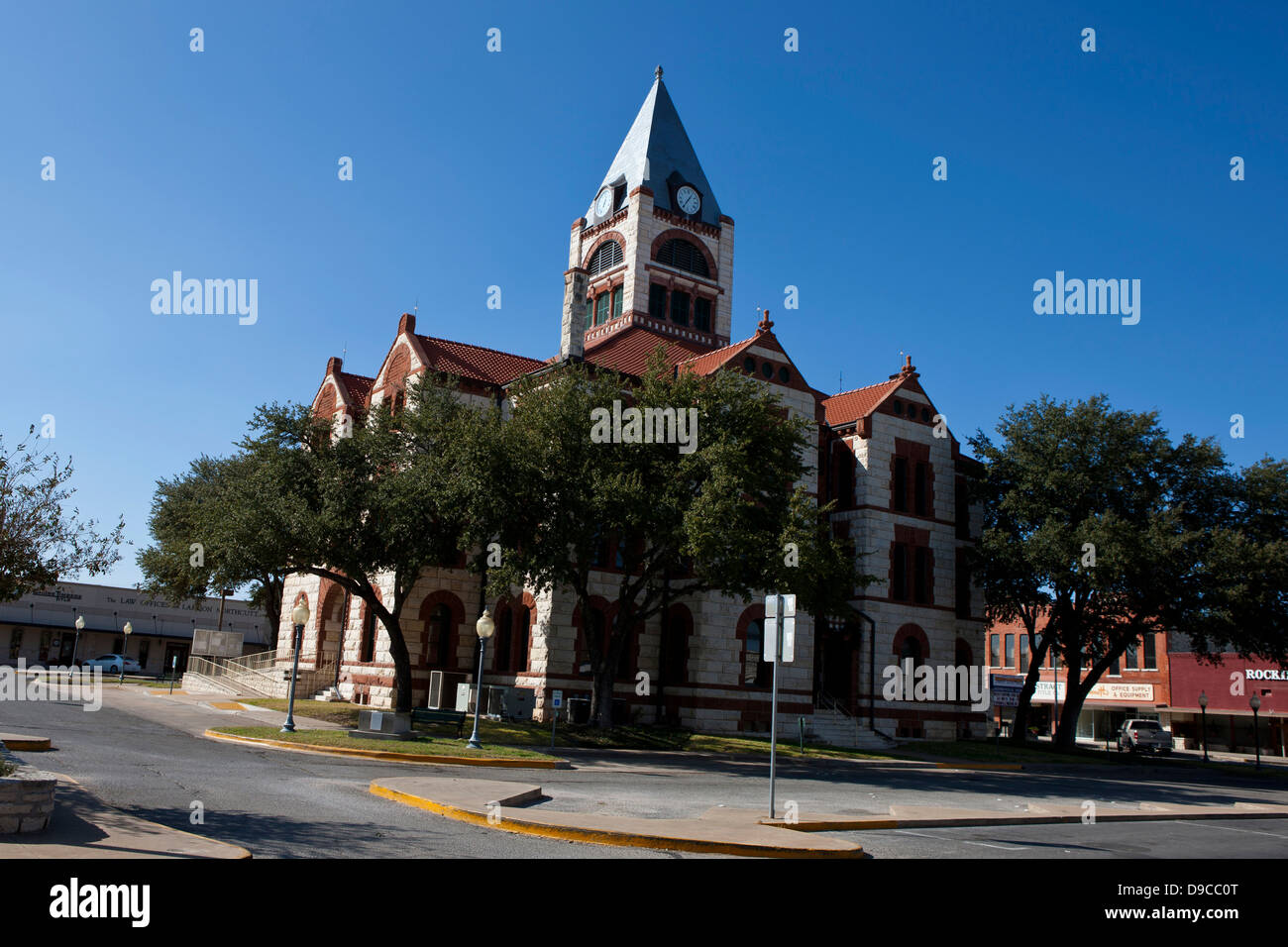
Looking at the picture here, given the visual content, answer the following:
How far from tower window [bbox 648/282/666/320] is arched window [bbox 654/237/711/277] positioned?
4.99 feet

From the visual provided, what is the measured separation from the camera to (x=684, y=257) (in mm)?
52594

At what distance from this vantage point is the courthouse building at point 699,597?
123ft

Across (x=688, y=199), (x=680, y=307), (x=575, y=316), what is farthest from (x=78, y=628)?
(x=688, y=199)

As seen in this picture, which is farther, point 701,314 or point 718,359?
point 701,314

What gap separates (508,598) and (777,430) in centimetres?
1296

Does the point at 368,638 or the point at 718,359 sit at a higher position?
the point at 718,359

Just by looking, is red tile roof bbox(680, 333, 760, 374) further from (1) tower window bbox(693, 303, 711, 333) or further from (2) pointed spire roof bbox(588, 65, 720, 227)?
(2) pointed spire roof bbox(588, 65, 720, 227)

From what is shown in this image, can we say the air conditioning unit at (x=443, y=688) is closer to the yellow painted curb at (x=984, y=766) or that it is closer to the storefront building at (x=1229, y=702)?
the yellow painted curb at (x=984, y=766)

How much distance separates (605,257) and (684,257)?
4.27 meters

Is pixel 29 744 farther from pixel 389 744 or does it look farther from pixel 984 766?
pixel 984 766

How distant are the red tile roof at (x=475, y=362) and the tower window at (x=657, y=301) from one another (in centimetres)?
945

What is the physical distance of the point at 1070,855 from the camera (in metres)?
13.6

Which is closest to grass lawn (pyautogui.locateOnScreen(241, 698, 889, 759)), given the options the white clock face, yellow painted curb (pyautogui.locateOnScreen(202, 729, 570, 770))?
yellow painted curb (pyautogui.locateOnScreen(202, 729, 570, 770))

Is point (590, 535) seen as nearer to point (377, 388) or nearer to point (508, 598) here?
point (508, 598)
